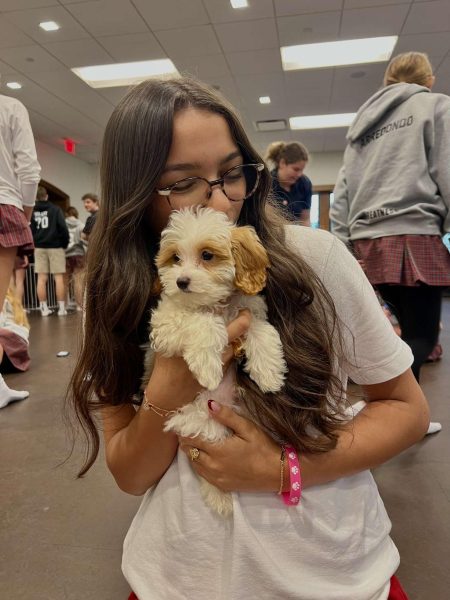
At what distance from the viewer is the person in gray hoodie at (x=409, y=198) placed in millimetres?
1972

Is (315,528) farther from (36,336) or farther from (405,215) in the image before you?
(36,336)

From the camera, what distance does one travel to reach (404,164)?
2021 millimetres

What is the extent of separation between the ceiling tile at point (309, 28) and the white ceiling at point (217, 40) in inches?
0.5

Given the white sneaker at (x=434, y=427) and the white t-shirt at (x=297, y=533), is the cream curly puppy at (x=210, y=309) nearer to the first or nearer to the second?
the white t-shirt at (x=297, y=533)

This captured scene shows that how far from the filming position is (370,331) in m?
0.90

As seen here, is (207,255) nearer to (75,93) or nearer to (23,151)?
(23,151)

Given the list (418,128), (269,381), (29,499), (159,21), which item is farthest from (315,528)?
(159,21)

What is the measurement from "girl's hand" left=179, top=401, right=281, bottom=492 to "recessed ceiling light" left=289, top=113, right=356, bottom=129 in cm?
900

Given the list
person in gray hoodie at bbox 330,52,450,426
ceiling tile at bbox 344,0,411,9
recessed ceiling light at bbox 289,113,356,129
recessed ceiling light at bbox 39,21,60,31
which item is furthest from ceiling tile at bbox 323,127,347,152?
person in gray hoodie at bbox 330,52,450,426

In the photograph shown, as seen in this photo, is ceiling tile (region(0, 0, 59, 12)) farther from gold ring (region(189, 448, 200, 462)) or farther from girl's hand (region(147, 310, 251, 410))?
gold ring (region(189, 448, 200, 462))

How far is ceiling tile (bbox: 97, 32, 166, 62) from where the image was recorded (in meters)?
5.53

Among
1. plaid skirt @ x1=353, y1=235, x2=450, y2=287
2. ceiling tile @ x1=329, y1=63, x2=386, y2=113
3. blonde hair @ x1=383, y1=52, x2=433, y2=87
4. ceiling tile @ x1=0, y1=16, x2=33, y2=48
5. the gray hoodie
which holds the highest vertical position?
ceiling tile @ x1=0, y1=16, x2=33, y2=48

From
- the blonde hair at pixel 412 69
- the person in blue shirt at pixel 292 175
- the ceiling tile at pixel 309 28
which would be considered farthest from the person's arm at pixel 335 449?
the ceiling tile at pixel 309 28

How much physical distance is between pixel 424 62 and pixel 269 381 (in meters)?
2.07
